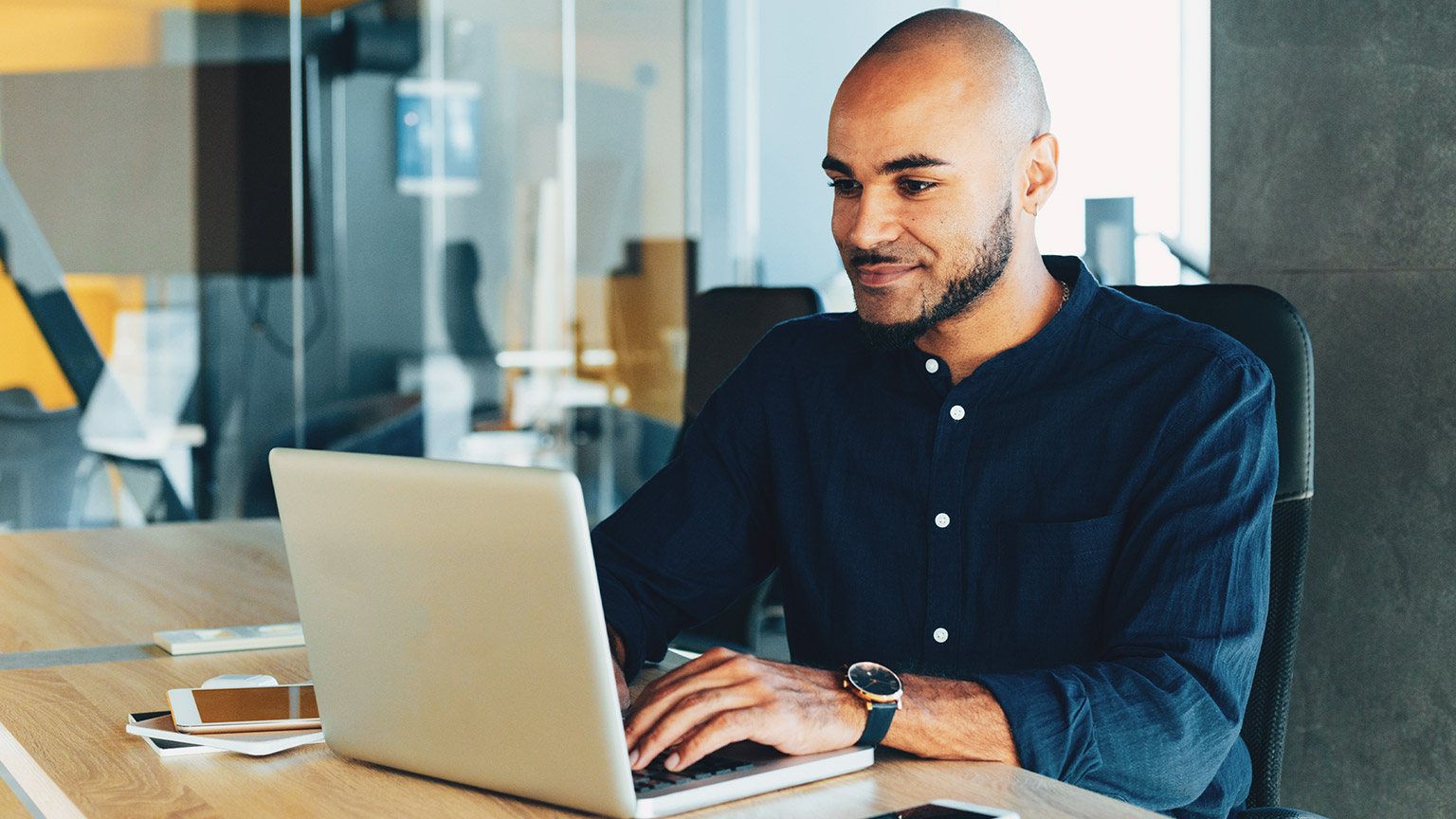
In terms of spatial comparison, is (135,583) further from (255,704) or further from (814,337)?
(814,337)

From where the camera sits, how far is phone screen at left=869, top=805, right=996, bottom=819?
2.94ft

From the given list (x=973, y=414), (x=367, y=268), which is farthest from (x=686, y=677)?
(x=367, y=268)

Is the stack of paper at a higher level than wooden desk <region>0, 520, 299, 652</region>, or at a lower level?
higher

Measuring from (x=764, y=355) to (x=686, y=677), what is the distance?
72 centimetres

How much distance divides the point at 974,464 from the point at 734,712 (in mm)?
531

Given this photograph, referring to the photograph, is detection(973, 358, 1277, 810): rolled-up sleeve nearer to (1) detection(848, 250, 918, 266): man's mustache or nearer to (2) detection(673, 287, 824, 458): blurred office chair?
(1) detection(848, 250, 918, 266): man's mustache

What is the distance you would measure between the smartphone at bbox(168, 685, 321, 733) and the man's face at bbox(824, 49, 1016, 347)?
701 mm

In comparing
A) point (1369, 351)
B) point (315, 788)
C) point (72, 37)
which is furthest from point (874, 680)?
point (72, 37)

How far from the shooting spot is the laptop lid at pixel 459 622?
87 cm

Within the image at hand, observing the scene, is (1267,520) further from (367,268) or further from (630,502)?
(367,268)

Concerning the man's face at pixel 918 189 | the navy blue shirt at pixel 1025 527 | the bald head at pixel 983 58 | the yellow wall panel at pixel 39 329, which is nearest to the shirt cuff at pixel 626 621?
the navy blue shirt at pixel 1025 527

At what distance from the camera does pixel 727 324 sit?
9.06 feet

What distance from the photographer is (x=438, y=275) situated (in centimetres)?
Answer: 484

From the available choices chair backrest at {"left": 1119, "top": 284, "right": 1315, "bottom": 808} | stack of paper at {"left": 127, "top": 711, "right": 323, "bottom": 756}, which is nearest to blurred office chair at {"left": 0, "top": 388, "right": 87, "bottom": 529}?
stack of paper at {"left": 127, "top": 711, "right": 323, "bottom": 756}
